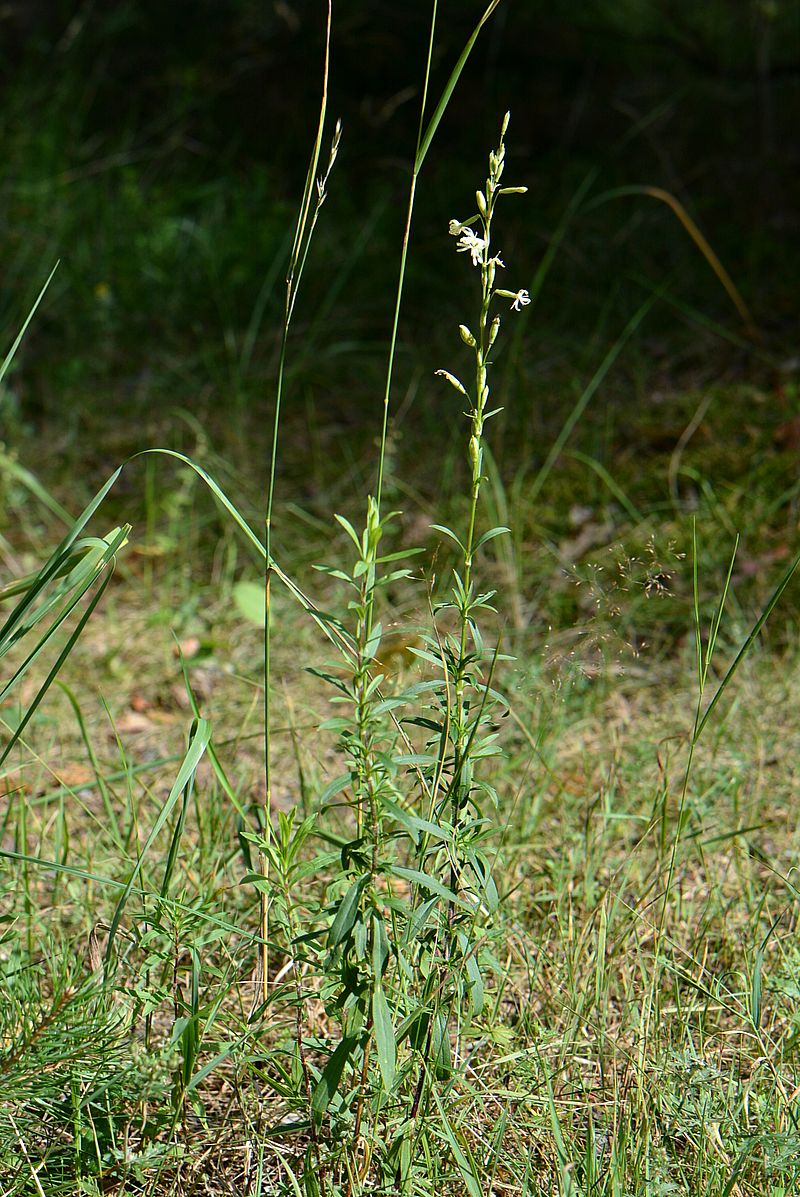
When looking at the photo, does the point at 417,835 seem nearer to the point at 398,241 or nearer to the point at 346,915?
the point at 346,915

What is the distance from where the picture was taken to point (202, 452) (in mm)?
2852

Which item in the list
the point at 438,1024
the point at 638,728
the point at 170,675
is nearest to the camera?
the point at 438,1024

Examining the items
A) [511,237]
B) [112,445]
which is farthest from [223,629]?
[511,237]

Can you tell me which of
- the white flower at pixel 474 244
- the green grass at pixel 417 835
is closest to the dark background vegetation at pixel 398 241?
the green grass at pixel 417 835

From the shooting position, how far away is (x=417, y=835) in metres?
1.20

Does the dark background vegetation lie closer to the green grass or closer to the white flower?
the green grass

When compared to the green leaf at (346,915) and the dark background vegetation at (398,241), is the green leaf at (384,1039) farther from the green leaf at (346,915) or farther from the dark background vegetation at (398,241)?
the dark background vegetation at (398,241)

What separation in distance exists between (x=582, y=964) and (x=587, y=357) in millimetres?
2402

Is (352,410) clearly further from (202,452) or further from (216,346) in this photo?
(202,452)

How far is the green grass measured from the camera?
115cm

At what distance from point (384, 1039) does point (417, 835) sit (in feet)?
0.76

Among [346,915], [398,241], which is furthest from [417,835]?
[398,241]

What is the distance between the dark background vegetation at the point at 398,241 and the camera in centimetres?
325

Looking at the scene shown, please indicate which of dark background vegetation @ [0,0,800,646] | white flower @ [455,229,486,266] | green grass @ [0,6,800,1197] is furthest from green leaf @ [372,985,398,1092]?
dark background vegetation @ [0,0,800,646]
